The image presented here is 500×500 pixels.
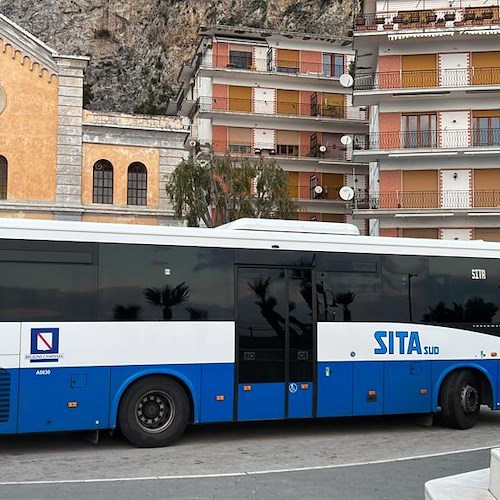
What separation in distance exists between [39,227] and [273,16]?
6053cm

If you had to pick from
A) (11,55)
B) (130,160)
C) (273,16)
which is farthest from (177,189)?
(273,16)

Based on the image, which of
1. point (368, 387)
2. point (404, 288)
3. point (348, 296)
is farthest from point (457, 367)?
point (348, 296)

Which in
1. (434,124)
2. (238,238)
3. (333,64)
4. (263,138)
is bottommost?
(238,238)

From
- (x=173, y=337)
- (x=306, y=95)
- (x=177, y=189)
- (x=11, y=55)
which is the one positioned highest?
(x=306, y=95)

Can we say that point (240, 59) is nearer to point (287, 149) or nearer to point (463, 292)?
point (287, 149)

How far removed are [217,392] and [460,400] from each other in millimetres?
4574

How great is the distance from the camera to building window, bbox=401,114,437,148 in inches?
1467

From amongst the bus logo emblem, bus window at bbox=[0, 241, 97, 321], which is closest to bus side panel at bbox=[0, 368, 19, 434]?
the bus logo emblem

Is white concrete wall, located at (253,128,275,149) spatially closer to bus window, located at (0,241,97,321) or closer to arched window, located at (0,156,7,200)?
arched window, located at (0,156,7,200)

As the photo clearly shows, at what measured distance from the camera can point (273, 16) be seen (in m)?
66.2

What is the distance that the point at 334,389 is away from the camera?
11398mm

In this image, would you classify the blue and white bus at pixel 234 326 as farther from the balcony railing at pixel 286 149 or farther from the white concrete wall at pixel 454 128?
the balcony railing at pixel 286 149

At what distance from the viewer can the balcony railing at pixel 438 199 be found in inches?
1436

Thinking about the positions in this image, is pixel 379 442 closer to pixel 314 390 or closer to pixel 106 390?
pixel 314 390
